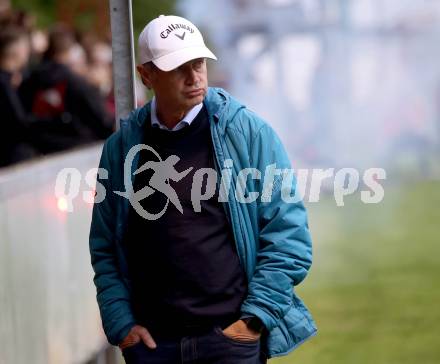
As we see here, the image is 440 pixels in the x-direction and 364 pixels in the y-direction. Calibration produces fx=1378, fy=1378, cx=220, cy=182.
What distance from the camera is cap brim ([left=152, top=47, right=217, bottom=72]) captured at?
475 cm

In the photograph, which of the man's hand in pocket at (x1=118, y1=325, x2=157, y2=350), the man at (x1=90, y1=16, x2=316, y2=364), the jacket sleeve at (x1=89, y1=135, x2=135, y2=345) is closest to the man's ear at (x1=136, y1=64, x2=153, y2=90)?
the man at (x1=90, y1=16, x2=316, y2=364)

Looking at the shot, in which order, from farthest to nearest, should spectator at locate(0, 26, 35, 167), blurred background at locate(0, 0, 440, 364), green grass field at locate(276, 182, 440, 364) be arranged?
spectator at locate(0, 26, 35, 167)
green grass field at locate(276, 182, 440, 364)
blurred background at locate(0, 0, 440, 364)

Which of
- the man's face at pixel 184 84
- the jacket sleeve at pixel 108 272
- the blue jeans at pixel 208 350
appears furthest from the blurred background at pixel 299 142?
the man's face at pixel 184 84

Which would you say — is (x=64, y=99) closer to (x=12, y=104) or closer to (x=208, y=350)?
(x=12, y=104)

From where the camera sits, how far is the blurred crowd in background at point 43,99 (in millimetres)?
9367

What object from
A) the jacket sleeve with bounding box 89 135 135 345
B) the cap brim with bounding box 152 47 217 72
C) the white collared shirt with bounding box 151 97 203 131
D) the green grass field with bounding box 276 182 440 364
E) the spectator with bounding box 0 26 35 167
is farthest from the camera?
the spectator with bounding box 0 26 35 167

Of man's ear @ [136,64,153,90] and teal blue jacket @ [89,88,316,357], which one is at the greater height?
man's ear @ [136,64,153,90]

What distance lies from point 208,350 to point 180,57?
102 centimetres

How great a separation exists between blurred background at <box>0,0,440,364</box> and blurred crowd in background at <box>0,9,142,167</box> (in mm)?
13

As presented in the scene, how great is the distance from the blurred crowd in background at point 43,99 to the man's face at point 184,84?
14.8 ft

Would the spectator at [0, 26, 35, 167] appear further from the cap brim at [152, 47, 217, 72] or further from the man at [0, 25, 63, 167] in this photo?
the cap brim at [152, 47, 217, 72]

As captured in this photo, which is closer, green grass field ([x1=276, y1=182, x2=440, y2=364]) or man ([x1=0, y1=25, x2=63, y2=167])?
green grass field ([x1=276, y1=182, x2=440, y2=364])

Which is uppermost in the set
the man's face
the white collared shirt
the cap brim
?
the cap brim

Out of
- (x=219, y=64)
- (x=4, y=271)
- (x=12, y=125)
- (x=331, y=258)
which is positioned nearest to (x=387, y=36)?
(x=219, y=64)
